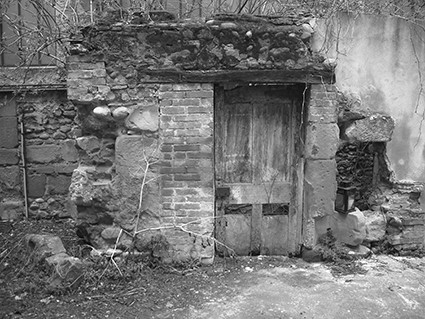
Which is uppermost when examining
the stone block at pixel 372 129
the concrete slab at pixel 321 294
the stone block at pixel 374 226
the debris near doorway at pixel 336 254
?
the stone block at pixel 372 129

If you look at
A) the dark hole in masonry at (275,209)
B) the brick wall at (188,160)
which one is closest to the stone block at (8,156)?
the brick wall at (188,160)

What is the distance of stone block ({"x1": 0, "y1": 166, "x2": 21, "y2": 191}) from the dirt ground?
2.28 meters

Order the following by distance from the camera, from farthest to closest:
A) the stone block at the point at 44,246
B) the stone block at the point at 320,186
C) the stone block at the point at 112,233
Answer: the stone block at the point at 320,186
the stone block at the point at 112,233
the stone block at the point at 44,246

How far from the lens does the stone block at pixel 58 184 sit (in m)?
6.62

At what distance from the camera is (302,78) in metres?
4.22

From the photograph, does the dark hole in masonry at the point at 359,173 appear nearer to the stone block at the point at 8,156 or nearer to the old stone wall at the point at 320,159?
the old stone wall at the point at 320,159

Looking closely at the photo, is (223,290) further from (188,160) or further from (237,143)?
(237,143)

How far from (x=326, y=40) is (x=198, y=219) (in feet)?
7.77

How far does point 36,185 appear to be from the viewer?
6.61 metres

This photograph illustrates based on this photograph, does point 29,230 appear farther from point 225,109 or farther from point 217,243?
point 225,109

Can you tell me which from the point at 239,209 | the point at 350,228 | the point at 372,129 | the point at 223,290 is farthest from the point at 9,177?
the point at 372,129

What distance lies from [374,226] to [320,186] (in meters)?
0.91

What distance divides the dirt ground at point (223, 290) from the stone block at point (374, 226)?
0.80 ft

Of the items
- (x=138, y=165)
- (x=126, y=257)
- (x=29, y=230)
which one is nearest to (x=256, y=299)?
(x=126, y=257)
